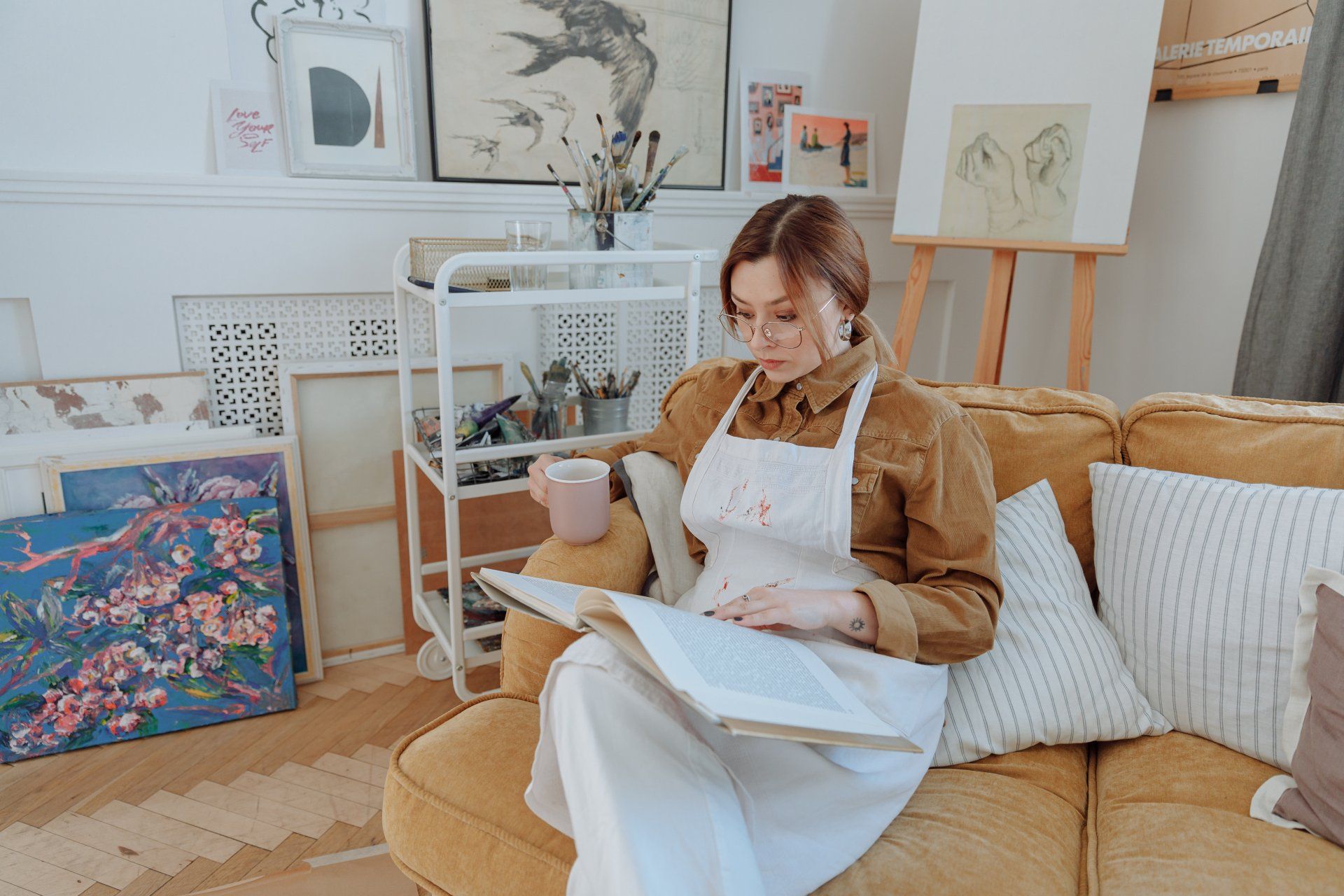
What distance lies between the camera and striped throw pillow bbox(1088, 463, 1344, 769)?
111 cm

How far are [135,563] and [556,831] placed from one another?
1202mm

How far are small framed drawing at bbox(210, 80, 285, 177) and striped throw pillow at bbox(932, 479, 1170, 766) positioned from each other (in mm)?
1586

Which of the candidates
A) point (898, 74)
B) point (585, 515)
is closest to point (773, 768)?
point (585, 515)

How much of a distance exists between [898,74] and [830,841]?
2.07 m

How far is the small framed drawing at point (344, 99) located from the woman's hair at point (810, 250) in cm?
101

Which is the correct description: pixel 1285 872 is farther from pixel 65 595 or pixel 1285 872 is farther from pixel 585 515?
pixel 65 595

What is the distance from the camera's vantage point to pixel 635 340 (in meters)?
2.22

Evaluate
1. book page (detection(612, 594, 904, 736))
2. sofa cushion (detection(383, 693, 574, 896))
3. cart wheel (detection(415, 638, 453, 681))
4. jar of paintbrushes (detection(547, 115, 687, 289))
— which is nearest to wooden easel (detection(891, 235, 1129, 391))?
jar of paintbrushes (detection(547, 115, 687, 289))

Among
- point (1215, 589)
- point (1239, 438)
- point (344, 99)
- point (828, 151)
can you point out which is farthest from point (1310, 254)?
point (344, 99)

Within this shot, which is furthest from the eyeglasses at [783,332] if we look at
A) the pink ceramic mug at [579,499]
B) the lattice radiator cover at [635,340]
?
the lattice radiator cover at [635,340]

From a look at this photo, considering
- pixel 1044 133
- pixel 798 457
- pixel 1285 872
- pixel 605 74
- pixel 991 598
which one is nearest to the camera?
pixel 1285 872

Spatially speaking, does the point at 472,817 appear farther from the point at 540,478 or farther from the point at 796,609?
the point at 540,478

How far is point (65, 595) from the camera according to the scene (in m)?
1.66

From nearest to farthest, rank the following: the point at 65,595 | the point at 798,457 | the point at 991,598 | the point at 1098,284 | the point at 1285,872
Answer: the point at 1285,872, the point at 991,598, the point at 798,457, the point at 65,595, the point at 1098,284
